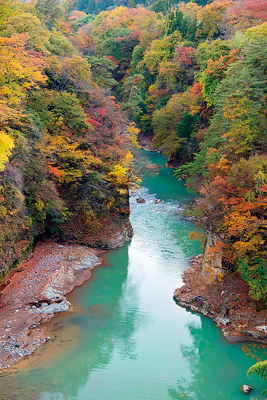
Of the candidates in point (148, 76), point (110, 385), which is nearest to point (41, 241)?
point (110, 385)

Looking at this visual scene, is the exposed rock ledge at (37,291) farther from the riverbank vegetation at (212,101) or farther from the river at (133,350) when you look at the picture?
the riverbank vegetation at (212,101)

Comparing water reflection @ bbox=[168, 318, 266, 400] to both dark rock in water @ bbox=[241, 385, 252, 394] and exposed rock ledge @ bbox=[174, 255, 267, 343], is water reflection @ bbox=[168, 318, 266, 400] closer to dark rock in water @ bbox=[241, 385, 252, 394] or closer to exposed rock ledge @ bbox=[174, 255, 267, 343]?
dark rock in water @ bbox=[241, 385, 252, 394]

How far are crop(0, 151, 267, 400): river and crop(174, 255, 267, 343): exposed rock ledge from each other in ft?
1.49

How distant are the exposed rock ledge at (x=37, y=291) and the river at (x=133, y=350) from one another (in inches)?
23.3

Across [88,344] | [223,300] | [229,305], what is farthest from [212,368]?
[88,344]

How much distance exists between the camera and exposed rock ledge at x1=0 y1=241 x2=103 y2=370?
44.2 ft

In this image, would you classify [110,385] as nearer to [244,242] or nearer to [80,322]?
[80,322]

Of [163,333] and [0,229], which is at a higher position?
[0,229]

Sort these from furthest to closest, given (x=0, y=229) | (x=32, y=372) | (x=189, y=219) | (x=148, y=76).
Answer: (x=148, y=76)
(x=189, y=219)
(x=0, y=229)
(x=32, y=372)

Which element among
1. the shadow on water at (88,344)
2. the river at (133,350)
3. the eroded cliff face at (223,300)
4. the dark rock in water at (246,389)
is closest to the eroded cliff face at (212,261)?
the eroded cliff face at (223,300)

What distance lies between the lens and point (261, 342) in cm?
1476

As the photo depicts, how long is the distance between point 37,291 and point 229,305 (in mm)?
9542

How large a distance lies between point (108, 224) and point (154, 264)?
473cm

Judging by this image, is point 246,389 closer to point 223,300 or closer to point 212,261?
point 223,300
